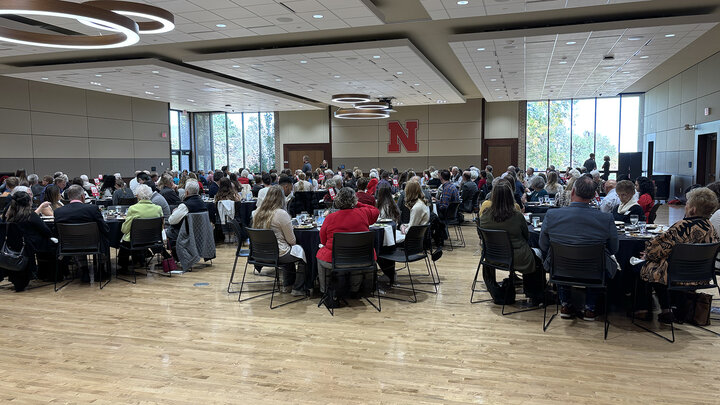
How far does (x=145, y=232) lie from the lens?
6551 millimetres

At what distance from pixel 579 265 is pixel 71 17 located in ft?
19.4

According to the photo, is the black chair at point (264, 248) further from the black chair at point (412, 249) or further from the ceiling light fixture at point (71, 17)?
the ceiling light fixture at point (71, 17)

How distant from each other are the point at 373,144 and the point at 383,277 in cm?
1720

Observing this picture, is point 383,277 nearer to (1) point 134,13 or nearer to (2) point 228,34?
(1) point 134,13

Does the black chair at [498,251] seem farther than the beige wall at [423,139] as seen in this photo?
No

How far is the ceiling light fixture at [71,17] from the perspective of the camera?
4.96 metres

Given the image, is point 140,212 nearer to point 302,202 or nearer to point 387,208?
point 387,208

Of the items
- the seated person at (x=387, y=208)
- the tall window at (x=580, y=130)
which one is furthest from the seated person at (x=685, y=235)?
the tall window at (x=580, y=130)

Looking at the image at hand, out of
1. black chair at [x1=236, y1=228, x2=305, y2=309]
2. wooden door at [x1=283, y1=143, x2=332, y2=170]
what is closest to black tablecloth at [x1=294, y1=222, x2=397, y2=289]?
black chair at [x1=236, y1=228, x2=305, y2=309]

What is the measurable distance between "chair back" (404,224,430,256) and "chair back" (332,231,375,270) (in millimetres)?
549

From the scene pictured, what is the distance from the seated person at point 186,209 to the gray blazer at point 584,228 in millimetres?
4949

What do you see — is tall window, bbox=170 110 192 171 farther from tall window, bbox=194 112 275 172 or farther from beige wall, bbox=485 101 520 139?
beige wall, bbox=485 101 520 139

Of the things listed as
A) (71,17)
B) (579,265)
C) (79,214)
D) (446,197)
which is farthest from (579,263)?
(71,17)

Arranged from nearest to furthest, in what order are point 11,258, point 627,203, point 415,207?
point 11,258
point 627,203
point 415,207
